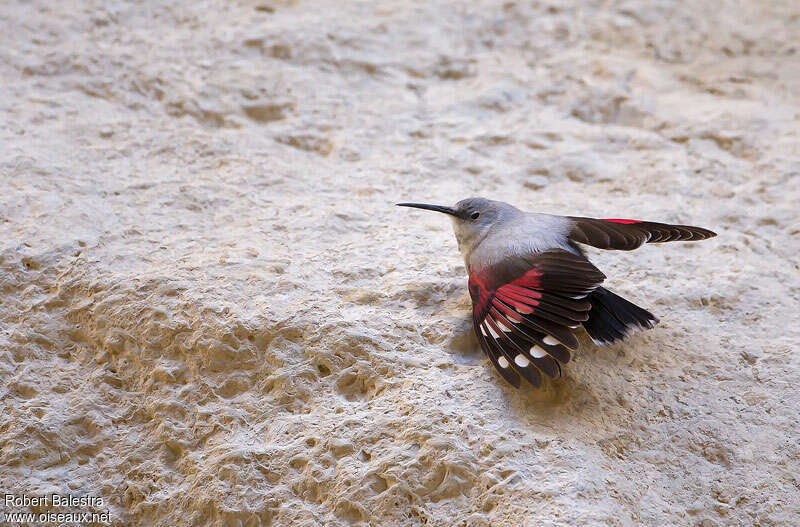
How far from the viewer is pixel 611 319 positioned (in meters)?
2.00

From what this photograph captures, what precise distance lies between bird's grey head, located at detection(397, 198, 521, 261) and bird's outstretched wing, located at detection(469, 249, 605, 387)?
8.3 inches

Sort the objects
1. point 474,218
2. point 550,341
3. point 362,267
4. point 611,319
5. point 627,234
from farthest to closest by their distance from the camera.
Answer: point 362,267 → point 474,218 → point 627,234 → point 611,319 → point 550,341

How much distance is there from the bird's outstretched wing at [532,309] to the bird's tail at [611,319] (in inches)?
2.8

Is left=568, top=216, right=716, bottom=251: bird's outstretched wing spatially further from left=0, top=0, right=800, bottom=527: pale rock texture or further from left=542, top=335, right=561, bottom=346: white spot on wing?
left=542, top=335, right=561, bottom=346: white spot on wing

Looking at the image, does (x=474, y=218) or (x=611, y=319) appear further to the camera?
(x=474, y=218)

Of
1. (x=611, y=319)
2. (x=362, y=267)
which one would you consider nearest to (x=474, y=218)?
(x=362, y=267)

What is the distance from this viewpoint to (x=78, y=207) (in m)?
2.54

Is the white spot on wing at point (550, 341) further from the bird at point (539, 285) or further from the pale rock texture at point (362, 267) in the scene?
the pale rock texture at point (362, 267)

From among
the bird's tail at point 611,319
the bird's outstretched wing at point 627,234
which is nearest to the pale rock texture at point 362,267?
the bird's tail at point 611,319

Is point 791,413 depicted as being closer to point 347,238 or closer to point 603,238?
point 603,238

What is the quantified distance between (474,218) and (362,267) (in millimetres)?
390

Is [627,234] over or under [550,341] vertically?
over

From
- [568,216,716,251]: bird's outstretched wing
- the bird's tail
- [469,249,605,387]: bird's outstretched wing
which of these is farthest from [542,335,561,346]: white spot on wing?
[568,216,716,251]: bird's outstretched wing

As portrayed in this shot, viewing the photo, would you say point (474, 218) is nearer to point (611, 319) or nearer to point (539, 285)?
point (539, 285)
